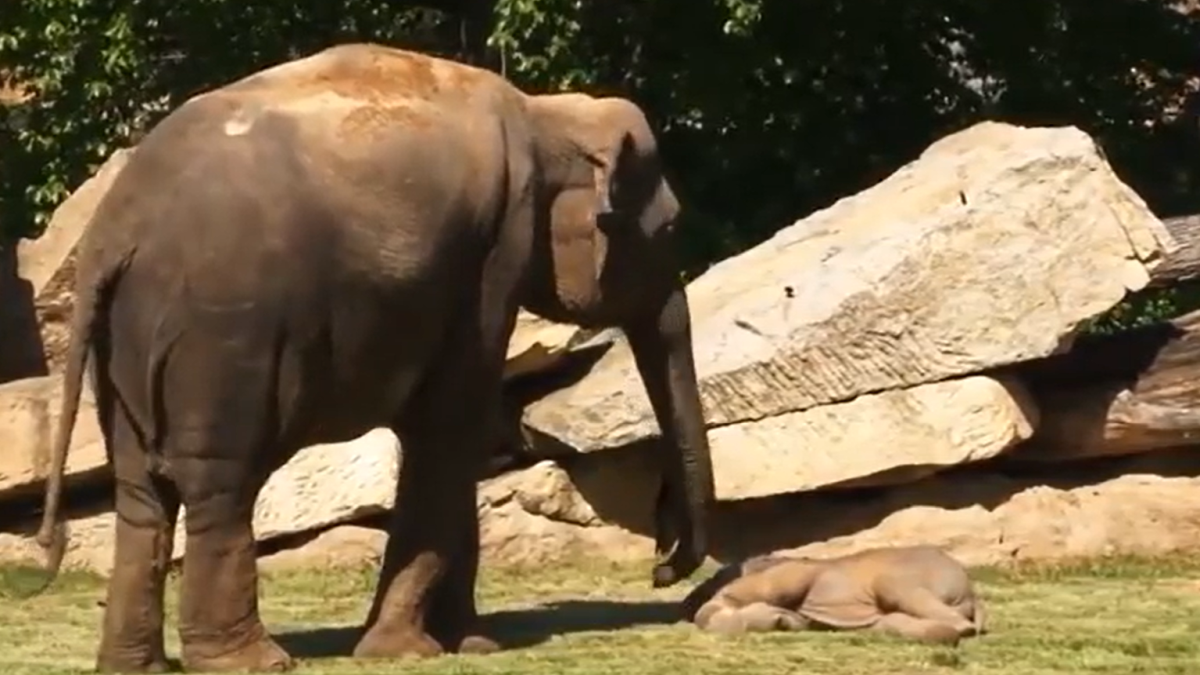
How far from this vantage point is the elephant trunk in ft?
33.9

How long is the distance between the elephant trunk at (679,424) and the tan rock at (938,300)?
6.36 feet

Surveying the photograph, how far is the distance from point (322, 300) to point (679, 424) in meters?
1.85

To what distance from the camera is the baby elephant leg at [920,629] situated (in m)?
9.52

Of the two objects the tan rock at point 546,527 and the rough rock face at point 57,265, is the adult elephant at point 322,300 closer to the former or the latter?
the tan rock at point 546,527

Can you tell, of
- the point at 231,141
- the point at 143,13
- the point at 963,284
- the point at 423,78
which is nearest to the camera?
the point at 231,141

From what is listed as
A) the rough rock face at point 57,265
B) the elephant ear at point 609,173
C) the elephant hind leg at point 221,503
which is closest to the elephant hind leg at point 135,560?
the elephant hind leg at point 221,503

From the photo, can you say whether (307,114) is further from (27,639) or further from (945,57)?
(945,57)

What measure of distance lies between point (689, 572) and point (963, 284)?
237 cm

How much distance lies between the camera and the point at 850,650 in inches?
366

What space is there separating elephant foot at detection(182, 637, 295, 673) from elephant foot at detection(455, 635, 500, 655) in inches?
30.5

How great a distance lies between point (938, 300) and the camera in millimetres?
12227

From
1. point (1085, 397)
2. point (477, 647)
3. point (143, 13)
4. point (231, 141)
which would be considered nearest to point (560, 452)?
point (1085, 397)

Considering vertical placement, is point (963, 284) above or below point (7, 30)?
below

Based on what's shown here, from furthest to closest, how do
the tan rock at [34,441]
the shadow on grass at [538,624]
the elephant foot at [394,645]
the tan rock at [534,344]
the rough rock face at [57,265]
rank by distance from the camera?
the rough rock face at [57,265]
the tan rock at [34,441]
the tan rock at [534,344]
the shadow on grass at [538,624]
the elephant foot at [394,645]
